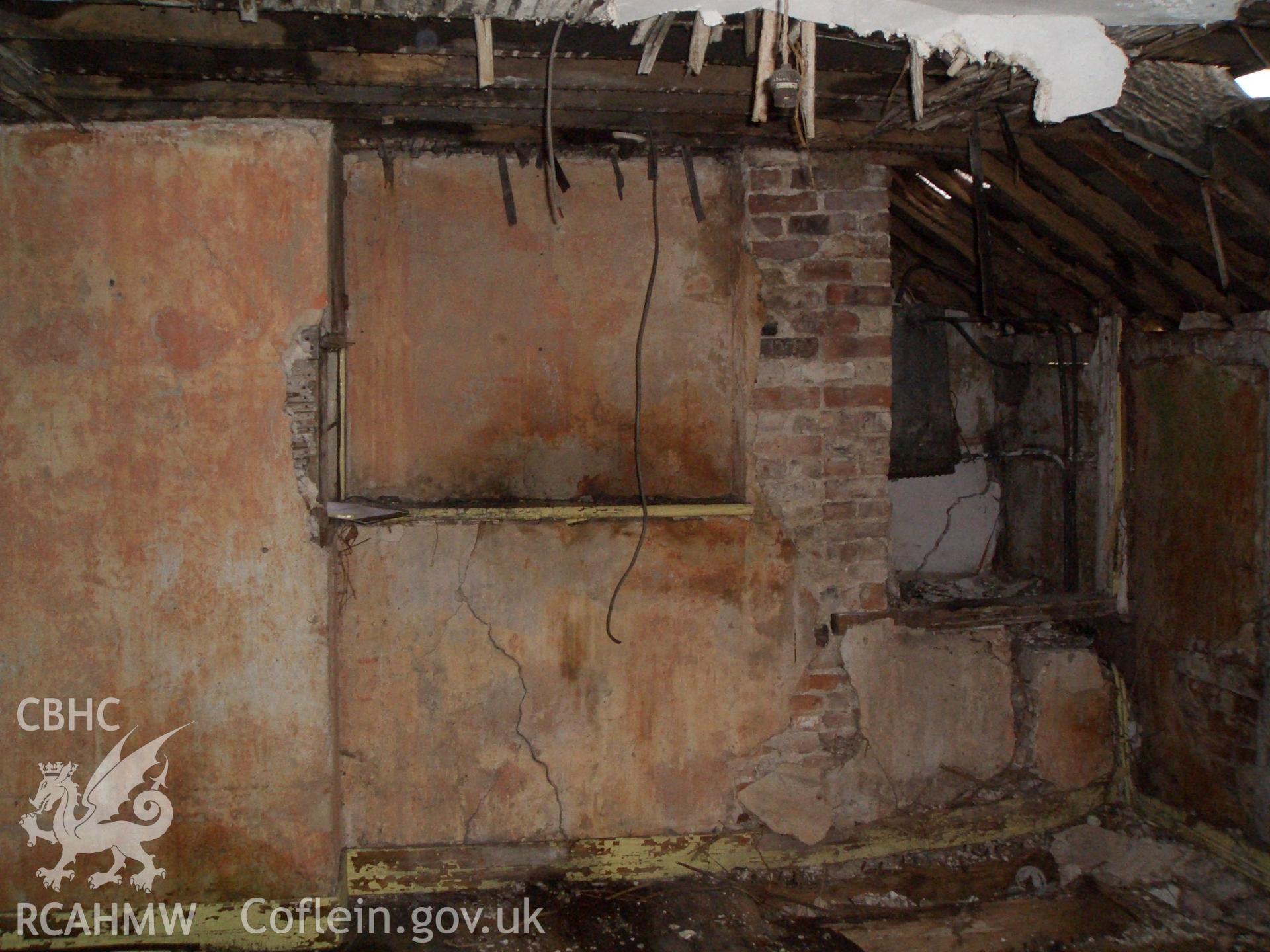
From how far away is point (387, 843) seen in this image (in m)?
2.64

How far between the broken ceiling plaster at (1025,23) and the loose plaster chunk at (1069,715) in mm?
1926

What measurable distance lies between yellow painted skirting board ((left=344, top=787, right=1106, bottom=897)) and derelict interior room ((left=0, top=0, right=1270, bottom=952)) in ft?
0.05

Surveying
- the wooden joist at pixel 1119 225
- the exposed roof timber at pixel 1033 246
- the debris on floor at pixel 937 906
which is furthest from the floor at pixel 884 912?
the exposed roof timber at pixel 1033 246

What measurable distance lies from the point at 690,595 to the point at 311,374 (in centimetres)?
136

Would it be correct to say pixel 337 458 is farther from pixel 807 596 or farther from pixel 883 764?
pixel 883 764

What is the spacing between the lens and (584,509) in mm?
2615

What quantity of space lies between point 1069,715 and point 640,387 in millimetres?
1939

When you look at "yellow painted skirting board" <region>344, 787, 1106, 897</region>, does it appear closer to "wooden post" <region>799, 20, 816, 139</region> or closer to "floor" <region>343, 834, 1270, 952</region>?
"floor" <region>343, 834, 1270, 952</region>

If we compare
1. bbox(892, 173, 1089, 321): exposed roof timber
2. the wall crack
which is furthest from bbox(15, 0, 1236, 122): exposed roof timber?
the wall crack

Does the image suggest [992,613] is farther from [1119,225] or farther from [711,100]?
[711,100]

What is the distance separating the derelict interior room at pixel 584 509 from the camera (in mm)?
2309

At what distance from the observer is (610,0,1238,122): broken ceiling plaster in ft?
5.39

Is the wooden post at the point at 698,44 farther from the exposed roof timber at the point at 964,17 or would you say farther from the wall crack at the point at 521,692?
the wall crack at the point at 521,692

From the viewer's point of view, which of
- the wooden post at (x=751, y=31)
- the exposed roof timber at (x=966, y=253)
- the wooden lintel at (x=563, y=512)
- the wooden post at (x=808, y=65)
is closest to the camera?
the wooden post at (x=808, y=65)
